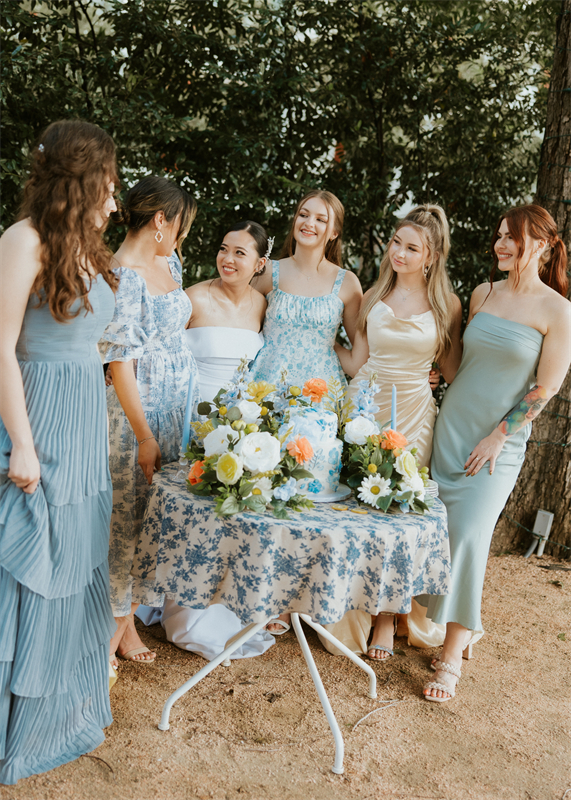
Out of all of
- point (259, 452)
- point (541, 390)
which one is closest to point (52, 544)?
point (259, 452)

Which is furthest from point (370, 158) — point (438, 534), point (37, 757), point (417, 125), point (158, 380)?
point (37, 757)

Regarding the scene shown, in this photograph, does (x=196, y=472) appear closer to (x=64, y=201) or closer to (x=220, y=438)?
(x=220, y=438)

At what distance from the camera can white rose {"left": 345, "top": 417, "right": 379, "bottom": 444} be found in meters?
2.36

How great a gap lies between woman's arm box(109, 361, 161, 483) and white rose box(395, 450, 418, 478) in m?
0.96

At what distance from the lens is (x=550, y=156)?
13.6 feet

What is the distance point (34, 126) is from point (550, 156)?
3.24 metres

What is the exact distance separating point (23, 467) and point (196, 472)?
0.56 metres

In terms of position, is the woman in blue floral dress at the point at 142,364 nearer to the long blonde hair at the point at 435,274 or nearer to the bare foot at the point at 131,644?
the bare foot at the point at 131,644

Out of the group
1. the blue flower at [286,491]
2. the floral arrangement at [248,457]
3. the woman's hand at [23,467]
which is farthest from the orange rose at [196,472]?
the woman's hand at [23,467]

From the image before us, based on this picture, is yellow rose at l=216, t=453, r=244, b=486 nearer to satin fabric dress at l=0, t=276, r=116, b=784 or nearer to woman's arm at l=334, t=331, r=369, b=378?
satin fabric dress at l=0, t=276, r=116, b=784

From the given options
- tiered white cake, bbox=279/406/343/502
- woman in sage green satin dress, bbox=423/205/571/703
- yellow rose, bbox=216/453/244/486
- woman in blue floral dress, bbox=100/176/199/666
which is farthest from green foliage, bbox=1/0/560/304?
yellow rose, bbox=216/453/244/486

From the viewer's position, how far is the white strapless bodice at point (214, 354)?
318cm

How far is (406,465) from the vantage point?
2.24 metres

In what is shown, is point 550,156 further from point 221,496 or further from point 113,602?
point 113,602
